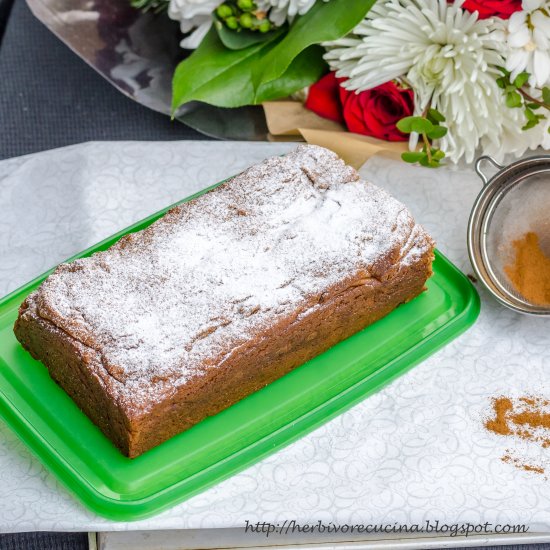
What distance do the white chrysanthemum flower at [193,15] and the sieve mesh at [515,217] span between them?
853 millimetres

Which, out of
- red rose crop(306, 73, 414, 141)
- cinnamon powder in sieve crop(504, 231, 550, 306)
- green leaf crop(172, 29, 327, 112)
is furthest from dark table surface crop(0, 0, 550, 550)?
cinnamon powder in sieve crop(504, 231, 550, 306)

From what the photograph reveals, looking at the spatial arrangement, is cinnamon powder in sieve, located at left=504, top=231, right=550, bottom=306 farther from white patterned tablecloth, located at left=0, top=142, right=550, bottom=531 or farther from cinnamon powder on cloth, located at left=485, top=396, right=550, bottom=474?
cinnamon powder on cloth, located at left=485, top=396, right=550, bottom=474

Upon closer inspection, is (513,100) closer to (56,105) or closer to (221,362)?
(221,362)

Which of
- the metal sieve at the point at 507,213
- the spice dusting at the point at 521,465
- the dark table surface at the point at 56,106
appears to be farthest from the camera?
the dark table surface at the point at 56,106

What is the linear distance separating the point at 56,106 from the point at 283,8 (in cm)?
76

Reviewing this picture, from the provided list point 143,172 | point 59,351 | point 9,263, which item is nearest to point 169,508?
point 59,351

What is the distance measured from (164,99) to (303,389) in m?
1.05

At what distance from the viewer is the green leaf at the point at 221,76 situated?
227 cm

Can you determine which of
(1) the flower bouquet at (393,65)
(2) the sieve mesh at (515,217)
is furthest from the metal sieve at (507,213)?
(1) the flower bouquet at (393,65)

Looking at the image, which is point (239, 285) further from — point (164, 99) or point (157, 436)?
point (164, 99)

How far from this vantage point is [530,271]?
80.8 inches

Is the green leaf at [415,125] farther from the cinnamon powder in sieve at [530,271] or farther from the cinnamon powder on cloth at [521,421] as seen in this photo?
the cinnamon powder on cloth at [521,421]

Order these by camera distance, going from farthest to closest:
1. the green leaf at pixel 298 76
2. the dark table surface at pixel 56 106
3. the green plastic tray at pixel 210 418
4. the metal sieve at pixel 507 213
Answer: the dark table surface at pixel 56 106
the green leaf at pixel 298 76
the metal sieve at pixel 507 213
the green plastic tray at pixel 210 418

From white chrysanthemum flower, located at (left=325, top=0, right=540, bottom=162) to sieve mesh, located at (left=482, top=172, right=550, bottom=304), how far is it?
146 millimetres
